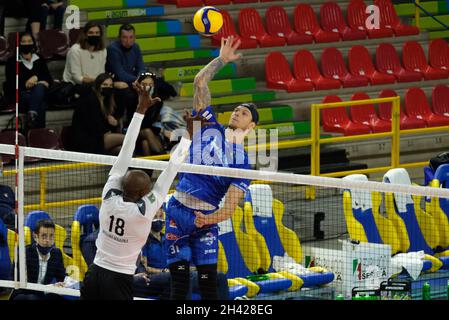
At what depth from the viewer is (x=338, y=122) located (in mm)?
20656

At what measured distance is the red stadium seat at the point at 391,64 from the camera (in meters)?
22.2

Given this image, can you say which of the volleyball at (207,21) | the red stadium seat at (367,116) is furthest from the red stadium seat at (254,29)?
the volleyball at (207,21)

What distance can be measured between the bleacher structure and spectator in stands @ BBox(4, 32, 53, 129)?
266mm

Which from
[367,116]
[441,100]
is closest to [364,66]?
[367,116]

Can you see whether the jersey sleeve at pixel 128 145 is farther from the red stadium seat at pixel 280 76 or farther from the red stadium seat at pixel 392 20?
the red stadium seat at pixel 392 20

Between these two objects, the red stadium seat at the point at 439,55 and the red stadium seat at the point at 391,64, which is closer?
the red stadium seat at the point at 391,64

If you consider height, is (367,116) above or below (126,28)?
below

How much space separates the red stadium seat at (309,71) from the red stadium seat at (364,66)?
61cm

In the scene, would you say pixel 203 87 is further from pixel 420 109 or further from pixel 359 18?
pixel 359 18

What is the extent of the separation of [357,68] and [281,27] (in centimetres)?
139

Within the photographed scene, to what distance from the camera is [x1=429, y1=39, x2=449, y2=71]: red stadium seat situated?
22.8 meters

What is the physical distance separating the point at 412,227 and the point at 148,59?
18.7 feet
